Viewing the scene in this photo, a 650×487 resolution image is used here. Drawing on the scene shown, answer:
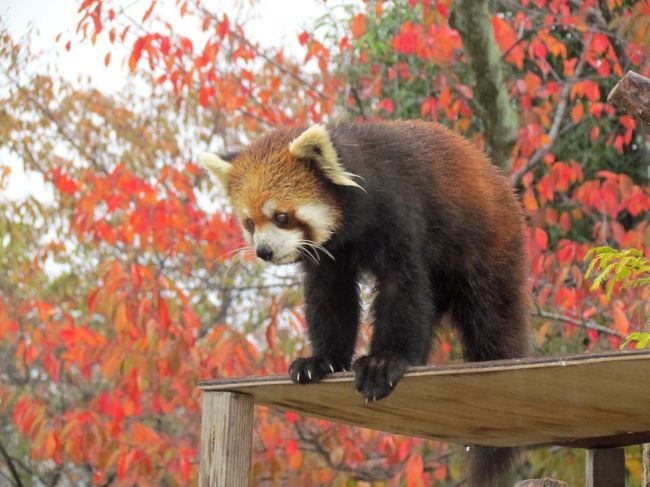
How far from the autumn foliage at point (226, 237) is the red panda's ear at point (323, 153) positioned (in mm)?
490

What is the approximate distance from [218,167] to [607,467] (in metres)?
1.80

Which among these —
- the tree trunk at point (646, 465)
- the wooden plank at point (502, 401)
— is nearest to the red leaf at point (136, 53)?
the wooden plank at point (502, 401)

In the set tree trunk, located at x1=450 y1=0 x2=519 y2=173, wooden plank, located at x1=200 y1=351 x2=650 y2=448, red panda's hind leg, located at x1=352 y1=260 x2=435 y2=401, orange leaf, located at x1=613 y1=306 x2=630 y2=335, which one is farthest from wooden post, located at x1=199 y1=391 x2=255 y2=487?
tree trunk, located at x1=450 y1=0 x2=519 y2=173

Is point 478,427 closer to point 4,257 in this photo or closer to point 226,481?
point 226,481

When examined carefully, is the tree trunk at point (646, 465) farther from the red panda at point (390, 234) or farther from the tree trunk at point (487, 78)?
the tree trunk at point (487, 78)

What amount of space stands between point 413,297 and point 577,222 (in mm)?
4733

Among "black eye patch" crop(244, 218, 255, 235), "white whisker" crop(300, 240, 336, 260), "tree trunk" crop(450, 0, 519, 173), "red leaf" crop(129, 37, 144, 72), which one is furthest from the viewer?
"red leaf" crop(129, 37, 144, 72)

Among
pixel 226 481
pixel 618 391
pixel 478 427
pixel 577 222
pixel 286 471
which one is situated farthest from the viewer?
pixel 577 222

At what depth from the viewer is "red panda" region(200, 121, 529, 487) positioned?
3166 millimetres

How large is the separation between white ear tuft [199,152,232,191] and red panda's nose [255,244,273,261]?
44cm

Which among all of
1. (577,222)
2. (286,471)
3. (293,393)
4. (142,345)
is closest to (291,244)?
(293,393)

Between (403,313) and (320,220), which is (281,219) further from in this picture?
(403,313)

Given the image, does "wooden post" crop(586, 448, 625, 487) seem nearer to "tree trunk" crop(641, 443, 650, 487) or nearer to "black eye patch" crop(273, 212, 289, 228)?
"tree trunk" crop(641, 443, 650, 487)

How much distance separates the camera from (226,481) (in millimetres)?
2594
